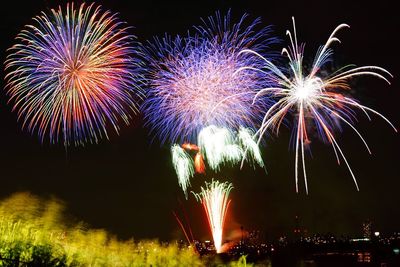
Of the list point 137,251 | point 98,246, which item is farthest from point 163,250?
point 98,246

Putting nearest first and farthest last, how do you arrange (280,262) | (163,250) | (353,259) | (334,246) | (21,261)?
(21,261) < (163,250) < (280,262) < (353,259) < (334,246)

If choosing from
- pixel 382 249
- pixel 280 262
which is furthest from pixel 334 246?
pixel 280 262

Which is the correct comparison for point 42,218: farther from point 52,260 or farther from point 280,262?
point 280,262

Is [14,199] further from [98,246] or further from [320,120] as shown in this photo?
[320,120]

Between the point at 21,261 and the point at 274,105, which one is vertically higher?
the point at 274,105

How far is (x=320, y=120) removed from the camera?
24.6 m

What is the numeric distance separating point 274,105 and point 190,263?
9.27 metres

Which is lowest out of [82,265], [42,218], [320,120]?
[82,265]

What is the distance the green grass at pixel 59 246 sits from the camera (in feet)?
50.8

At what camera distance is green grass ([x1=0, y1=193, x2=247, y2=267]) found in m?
15.5

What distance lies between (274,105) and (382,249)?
66347mm

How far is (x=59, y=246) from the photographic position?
16828 mm

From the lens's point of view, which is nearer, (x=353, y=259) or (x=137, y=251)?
(x=137, y=251)

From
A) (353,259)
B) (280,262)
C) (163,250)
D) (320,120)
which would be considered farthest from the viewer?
(353,259)
